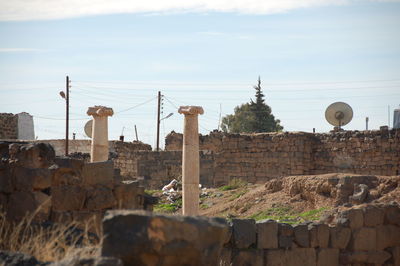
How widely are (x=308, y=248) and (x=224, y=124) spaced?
53163 mm

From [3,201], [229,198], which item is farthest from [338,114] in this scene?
[3,201]

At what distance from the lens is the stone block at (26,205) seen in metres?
10.3

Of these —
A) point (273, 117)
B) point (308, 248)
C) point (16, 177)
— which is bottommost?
point (308, 248)

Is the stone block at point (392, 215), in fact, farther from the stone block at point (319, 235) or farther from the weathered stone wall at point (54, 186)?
the weathered stone wall at point (54, 186)

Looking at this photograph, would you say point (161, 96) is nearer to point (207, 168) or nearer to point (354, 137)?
point (207, 168)

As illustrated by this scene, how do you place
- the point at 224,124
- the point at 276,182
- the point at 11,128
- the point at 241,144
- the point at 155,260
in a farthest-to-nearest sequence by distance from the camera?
1. the point at 224,124
2. the point at 11,128
3. the point at 241,144
4. the point at 276,182
5. the point at 155,260

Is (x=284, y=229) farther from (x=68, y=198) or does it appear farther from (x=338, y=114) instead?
(x=338, y=114)

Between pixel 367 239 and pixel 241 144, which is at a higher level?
pixel 241 144

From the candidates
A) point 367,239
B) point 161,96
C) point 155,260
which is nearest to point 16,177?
point 155,260

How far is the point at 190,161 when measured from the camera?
22.4 m

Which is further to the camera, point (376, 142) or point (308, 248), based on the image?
point (376, 142)

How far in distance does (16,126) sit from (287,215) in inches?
988

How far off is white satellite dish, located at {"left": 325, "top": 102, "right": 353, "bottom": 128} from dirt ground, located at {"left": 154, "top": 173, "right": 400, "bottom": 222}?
734 centimetres

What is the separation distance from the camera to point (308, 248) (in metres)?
14.3
